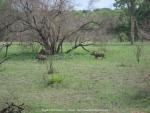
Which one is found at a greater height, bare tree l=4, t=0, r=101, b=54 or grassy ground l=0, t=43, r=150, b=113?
bare tree l=4, t=0, r=101, b=54

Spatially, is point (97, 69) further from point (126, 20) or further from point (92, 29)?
point (126, 20)

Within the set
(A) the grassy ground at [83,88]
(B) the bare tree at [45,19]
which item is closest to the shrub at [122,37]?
(B) the bare tree at [45,19]

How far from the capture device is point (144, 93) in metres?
14.0

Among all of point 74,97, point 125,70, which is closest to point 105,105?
point 74,97

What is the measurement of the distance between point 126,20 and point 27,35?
91.2 feet

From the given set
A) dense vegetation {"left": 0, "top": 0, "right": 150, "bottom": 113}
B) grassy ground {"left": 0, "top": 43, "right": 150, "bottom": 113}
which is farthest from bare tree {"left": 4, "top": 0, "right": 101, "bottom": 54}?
grassy ground {"left": 0, "top": 43, "right": 150, "bottom": 113}

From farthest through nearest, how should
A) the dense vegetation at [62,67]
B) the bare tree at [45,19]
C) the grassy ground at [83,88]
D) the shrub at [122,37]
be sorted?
the shrub at [122,37], the bare tree at [45,19], the dense vegetation at [62,67], the grassy ground at [83,88]

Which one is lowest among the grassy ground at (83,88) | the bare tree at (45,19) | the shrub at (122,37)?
the grassy ground at (83,88)

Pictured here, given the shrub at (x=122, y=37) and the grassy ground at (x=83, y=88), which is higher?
the shrub at (x=122, y=37)

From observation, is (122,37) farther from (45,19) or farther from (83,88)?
(83,88)

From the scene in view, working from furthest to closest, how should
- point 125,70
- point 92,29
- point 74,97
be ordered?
point 92,29, point 125,70, point 74,97

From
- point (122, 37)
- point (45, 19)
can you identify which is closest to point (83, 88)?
point (45, 19)

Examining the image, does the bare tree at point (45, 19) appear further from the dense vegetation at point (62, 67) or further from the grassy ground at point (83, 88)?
the grassy ground at point (83, 88)

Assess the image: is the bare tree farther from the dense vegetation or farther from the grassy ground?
the grassy ground
